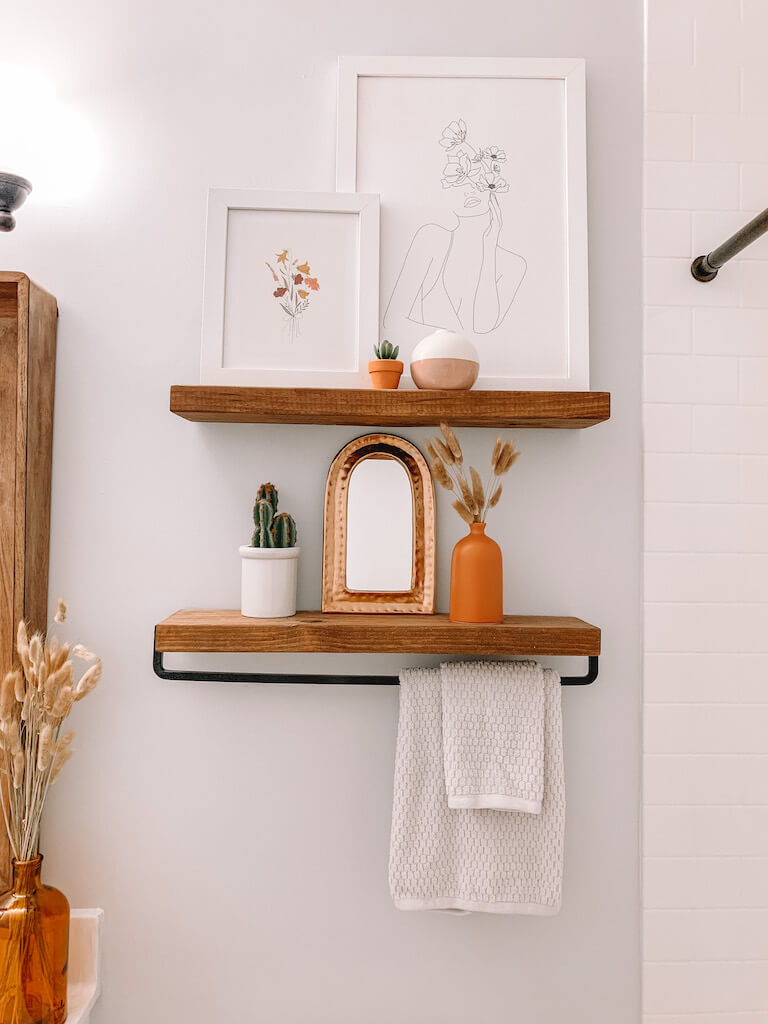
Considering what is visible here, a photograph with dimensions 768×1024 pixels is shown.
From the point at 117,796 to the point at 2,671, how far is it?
10.0 inches

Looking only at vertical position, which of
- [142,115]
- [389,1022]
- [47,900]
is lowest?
[389,1022]

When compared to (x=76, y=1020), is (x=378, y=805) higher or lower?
higher

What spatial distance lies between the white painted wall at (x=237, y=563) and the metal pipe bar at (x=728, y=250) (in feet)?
0.30

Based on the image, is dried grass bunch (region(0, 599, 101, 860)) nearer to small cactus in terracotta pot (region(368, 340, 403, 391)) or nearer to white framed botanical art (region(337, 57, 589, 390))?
small cactus in terracotta pot (region(368, 340, 403, 391))

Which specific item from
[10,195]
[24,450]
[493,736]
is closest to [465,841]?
[493,736]

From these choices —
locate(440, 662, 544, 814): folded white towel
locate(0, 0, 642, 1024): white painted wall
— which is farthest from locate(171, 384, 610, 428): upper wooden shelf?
locate(440, 662, 544, 814): folded white towel

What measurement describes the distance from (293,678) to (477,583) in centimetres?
31

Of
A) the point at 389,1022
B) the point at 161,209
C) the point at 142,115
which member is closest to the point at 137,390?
the point at 161,209

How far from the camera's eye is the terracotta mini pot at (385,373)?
985 millimetres

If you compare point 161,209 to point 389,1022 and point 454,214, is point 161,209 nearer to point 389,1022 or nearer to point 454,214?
→ point 454,214

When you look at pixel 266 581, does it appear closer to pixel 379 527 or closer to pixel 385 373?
pixel 379 527

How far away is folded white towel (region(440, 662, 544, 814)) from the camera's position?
0.98 metres

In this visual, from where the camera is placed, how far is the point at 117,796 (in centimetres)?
108

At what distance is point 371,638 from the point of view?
96cm
